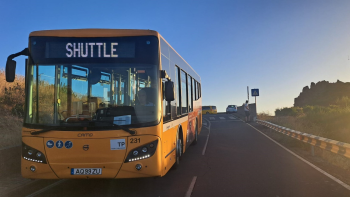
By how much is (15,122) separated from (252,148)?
11.3 meters

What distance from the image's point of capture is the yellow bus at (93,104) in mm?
5824

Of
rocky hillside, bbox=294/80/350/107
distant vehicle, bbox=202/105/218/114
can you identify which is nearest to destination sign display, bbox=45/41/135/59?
distant vehicle, bbox=202/105/218/114

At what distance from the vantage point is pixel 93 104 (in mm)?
6074

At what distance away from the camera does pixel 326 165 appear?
938 cm

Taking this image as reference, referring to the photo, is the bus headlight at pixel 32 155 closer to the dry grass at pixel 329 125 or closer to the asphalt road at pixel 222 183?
the asphalt road at pixel 222 183

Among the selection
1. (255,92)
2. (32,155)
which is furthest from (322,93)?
(32,155)

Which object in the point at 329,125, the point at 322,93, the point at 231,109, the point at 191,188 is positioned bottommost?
the point at 191,188

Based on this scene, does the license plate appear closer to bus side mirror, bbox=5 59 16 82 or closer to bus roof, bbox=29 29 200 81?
bus side mirror, bbox=5 59 16 82

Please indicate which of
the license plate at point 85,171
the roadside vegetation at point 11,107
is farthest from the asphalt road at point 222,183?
the roadside vegetation at point 11,107

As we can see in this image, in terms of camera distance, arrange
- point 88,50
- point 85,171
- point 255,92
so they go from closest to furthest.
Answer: point 85,171
point 88,50
point 255,92

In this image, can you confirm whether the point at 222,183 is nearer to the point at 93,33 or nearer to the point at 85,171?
the point at 85,171

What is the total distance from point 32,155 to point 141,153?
209 cm

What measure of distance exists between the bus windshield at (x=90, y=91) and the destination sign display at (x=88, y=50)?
70 mm

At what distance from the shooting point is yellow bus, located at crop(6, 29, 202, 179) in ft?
19.1
